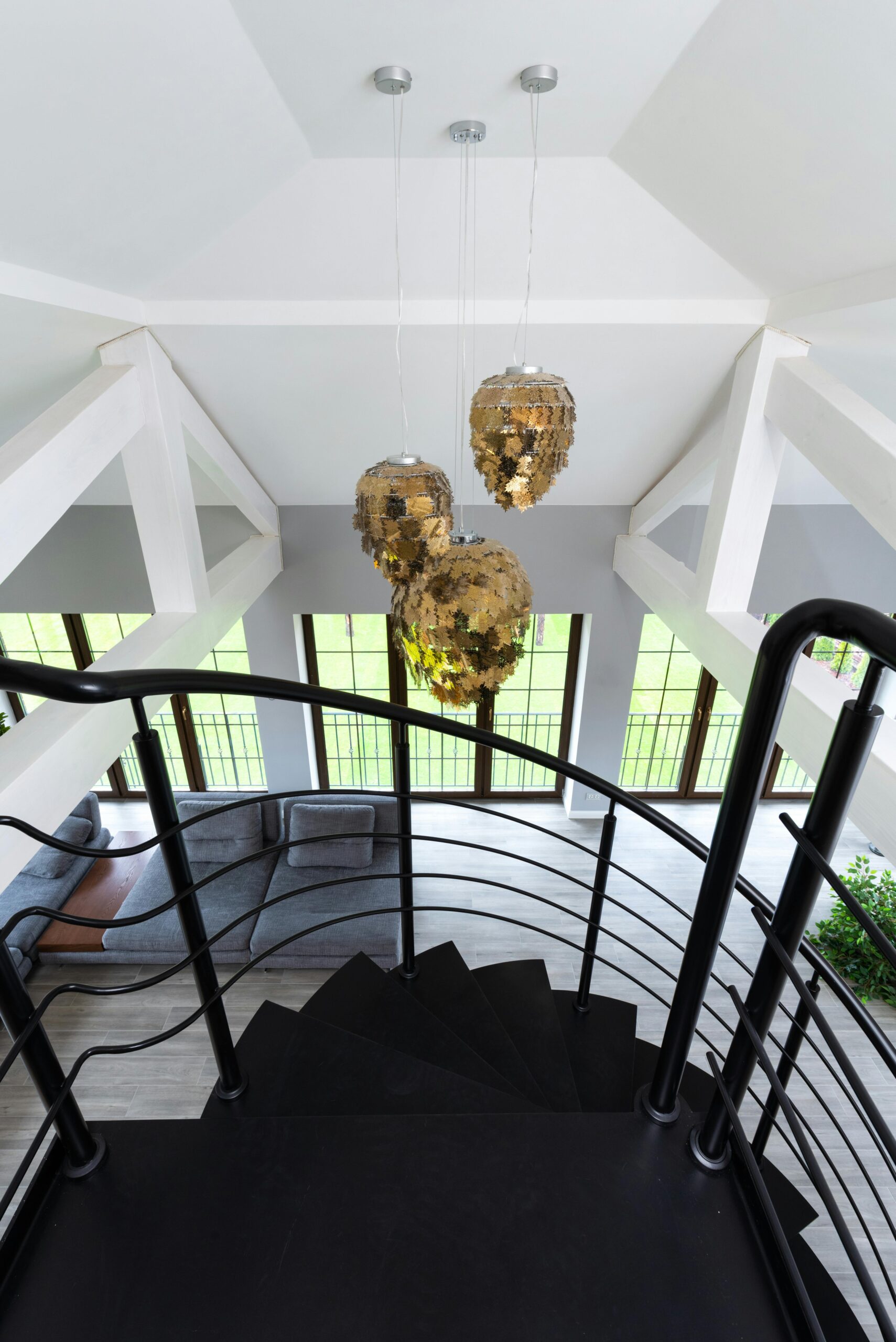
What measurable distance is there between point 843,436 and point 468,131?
5.01 ft

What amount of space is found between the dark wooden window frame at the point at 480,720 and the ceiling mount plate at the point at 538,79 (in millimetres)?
3656

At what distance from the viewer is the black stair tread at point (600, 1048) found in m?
2.02

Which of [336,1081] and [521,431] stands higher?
[521,431]

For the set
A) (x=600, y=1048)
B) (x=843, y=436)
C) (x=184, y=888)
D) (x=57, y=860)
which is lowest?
(x=57, y=860)

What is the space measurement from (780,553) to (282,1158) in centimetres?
486

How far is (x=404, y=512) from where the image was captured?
1.81 metres

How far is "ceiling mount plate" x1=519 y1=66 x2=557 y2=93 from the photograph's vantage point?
1890mm

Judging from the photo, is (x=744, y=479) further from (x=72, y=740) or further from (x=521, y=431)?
(x=72, y=740)

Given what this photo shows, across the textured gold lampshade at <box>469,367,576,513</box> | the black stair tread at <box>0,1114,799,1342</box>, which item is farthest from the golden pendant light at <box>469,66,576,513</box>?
the black stair tread at <box>0,1114,799,1342</box>

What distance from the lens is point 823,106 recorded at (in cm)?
162

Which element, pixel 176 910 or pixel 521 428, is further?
pixel 176 910

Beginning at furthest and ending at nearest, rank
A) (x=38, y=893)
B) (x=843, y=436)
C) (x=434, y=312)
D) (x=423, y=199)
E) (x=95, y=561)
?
(x=95, y=561) → (x=38, y=893) → (x=434, y=312) → (x=423, y=199) → (x=843, y=436)

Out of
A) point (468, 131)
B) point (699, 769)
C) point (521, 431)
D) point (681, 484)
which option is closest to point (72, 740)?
point (521, 431)

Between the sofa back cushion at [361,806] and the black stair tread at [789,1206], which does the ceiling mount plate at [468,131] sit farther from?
the sofa back cushion at [361,806]
